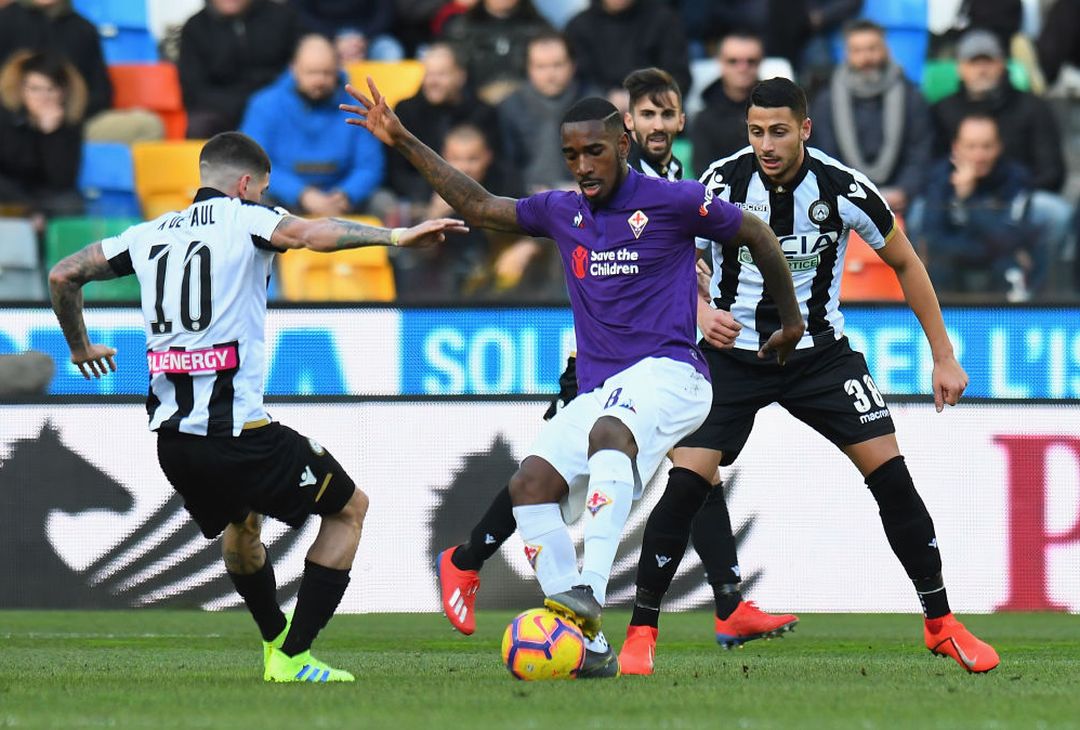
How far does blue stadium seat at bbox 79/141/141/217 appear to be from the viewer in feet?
35.8

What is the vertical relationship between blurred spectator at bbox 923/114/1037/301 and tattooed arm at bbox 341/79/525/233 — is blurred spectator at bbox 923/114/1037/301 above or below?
below

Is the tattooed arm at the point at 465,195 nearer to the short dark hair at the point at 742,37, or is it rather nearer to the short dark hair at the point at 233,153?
the short dark hair at the point at 233,153

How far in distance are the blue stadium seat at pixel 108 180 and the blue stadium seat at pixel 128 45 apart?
1568 millimetres

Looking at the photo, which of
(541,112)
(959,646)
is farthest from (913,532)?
(541,112)

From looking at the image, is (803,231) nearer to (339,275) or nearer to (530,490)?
(530,490)

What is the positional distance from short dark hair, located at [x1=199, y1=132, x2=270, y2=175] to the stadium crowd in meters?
4.18

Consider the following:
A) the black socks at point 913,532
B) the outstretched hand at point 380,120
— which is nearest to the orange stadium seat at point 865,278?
the black socks at point 913,532

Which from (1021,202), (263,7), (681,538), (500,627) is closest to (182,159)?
(263,7)

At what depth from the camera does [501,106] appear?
11.8m

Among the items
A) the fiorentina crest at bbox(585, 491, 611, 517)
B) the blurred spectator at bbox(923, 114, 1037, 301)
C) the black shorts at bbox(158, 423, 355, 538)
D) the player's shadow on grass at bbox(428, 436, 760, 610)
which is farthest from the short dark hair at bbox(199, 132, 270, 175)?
the blurred spectator at bbox(923, 114, 1037, 301)

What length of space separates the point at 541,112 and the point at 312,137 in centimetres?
153

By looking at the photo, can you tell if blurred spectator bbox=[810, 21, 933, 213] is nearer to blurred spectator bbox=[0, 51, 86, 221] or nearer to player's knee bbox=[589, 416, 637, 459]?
blurred spectator bbox=[0, 51, 86, 221]

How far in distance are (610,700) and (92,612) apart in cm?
554

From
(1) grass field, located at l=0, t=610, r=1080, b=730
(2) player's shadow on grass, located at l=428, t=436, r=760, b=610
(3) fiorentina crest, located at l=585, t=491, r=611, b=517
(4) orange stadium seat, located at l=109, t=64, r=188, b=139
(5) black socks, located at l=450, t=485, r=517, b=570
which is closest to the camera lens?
(1) grass field, located at l=0, t=610, r=1080, b=730
